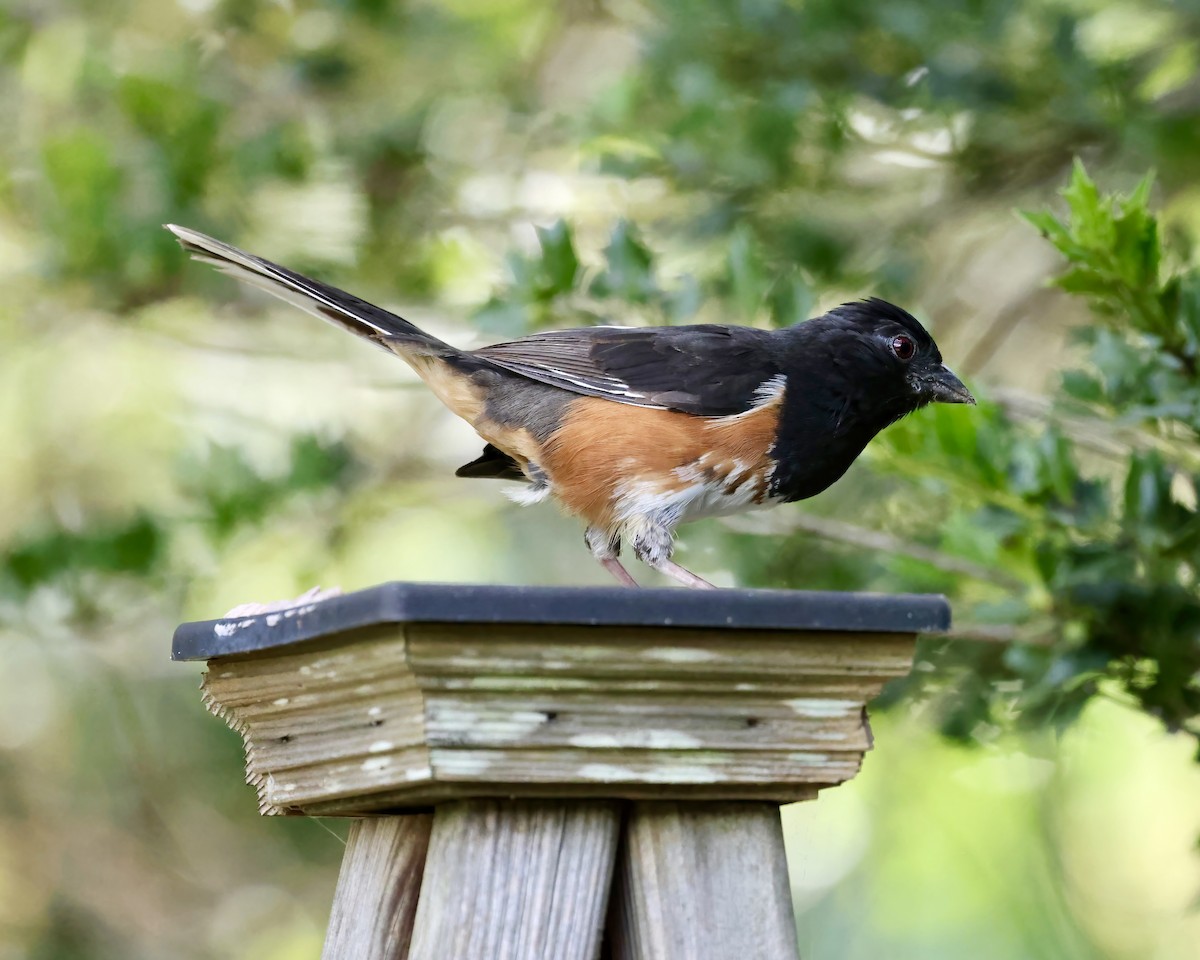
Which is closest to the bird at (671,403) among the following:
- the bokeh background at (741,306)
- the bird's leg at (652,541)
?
the bird's leg at (652,541)

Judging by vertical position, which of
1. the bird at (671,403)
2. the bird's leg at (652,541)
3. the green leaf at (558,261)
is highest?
the green leaf at (558,261)

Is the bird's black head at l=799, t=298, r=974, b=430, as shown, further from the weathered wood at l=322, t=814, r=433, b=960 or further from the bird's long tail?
the weathered wood at l=322, t=814, r=433, b=960

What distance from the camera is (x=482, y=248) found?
4.90m

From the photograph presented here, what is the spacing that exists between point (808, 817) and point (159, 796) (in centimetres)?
345

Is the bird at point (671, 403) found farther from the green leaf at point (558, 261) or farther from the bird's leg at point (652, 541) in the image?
the green leaf at point (558, 261)

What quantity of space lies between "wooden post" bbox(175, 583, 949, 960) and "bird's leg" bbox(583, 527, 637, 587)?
114cm

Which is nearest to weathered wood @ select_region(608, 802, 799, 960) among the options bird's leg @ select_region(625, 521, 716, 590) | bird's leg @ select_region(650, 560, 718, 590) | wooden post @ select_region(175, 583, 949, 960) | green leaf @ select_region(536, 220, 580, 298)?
wooden post @ select_region(175, 583, 949, 960)

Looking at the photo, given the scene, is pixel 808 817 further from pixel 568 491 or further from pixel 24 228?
pixel 24 228

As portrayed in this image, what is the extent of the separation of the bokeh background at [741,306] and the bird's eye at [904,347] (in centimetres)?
21

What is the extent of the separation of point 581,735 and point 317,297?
1236 millimetres

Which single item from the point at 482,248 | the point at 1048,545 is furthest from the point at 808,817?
the point at 482,248

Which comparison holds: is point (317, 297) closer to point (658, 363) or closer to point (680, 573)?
point (658, 363)

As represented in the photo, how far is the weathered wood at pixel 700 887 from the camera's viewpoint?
140 centimetres

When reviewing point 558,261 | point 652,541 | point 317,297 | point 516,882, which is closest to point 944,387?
point 652,541
